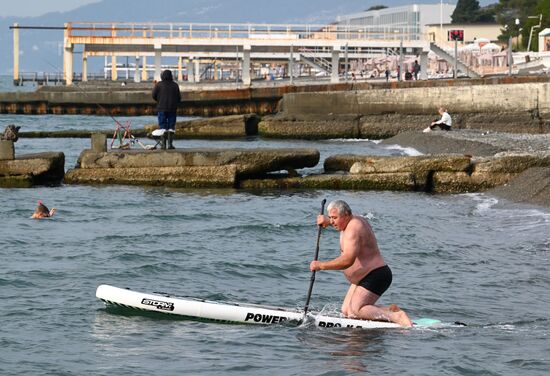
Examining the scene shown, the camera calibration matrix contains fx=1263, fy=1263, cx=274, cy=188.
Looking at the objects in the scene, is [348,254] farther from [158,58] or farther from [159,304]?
[158,58]

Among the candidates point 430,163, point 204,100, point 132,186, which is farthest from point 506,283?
point 204,100

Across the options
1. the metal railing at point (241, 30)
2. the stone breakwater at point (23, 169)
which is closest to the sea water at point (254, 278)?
the stone breakwater at point (23, 169)

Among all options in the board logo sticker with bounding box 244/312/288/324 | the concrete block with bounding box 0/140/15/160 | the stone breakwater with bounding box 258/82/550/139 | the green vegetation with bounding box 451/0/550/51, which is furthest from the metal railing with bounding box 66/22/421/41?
the board logo sticker with bounding box 244/312/288/324

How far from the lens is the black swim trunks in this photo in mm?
12227

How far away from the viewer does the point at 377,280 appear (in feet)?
40.1

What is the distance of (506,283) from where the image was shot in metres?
15.0

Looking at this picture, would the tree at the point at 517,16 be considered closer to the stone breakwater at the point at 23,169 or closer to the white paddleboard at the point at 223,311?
the stone breakwater at the point at 23,169

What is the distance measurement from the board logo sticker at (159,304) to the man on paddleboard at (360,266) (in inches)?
65.3

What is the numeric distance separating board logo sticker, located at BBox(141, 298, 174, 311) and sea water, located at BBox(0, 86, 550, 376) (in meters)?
0.11

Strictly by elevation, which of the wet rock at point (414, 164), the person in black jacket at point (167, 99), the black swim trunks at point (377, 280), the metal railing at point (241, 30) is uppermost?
the metal railing at point (241, 30)

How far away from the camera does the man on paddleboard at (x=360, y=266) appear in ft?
39.2

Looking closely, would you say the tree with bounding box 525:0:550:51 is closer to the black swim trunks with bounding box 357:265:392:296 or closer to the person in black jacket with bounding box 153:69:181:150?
the person in black jacket with bounding box 153:69:181:150

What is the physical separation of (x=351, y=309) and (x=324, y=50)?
5872cm

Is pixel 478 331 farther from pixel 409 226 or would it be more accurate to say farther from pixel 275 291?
pixel 409 226
